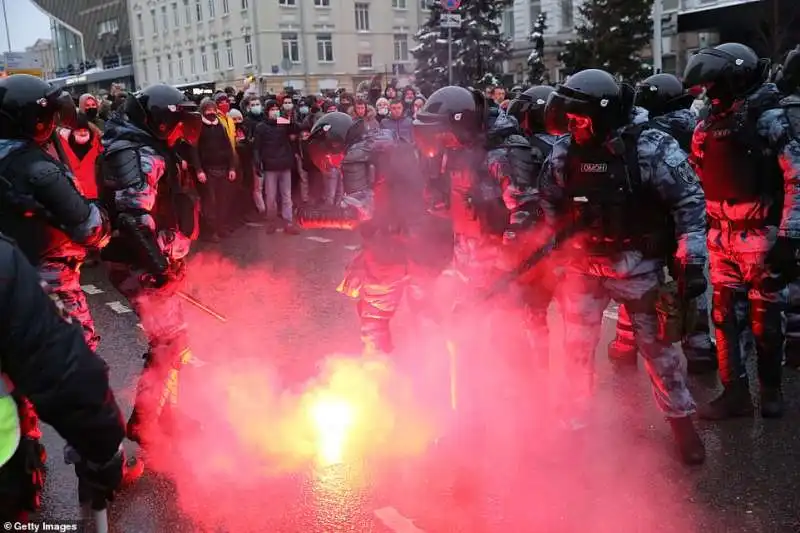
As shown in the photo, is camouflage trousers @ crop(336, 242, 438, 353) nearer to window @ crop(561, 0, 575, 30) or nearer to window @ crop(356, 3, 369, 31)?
window @ crop(561, 0, 575, 30)

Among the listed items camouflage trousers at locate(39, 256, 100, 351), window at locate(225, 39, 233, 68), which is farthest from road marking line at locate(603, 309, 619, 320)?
window at locate(225, 39, 233, 68)

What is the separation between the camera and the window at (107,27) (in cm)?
6665

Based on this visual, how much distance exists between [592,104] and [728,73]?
1.03 m

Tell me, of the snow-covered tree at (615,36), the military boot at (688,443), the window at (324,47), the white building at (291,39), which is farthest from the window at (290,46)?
the military boot at (688,443)

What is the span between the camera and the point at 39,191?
11.7ft

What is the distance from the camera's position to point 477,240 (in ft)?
15.9

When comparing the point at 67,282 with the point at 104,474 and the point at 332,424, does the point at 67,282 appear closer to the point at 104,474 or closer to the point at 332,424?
the point at 332,424

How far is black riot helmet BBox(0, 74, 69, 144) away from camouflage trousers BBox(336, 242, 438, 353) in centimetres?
193

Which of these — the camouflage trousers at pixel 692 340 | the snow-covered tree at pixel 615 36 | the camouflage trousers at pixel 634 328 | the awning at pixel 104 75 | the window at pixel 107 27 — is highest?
the window at pixel 107 27

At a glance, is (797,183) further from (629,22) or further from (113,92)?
(629,22)

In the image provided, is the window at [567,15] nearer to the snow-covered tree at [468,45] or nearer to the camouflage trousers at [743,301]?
the snow-covered tree at [468,45]

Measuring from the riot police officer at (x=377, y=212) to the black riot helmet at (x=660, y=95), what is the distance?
2.66m

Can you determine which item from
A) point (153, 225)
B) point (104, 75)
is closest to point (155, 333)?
point (153, 225)
